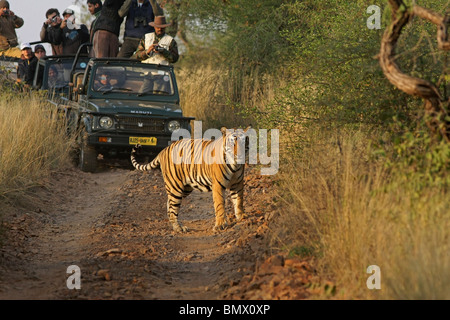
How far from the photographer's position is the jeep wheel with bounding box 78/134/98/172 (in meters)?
13.8

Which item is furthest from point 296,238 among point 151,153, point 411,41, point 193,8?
point 193,8

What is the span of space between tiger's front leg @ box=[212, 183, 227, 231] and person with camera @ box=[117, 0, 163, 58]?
880 cm

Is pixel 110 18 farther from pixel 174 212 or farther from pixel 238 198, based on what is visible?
pixel 238 198

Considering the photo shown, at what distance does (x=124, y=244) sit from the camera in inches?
335

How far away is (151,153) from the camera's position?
45.5ft

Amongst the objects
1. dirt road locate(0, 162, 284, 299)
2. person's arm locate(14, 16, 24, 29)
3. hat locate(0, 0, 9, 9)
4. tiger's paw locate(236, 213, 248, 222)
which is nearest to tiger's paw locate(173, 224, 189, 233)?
dirt road locate(0, 162, 284, 299)

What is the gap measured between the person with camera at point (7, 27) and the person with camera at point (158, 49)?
529cm

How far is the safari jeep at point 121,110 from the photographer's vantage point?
13680 millimetres

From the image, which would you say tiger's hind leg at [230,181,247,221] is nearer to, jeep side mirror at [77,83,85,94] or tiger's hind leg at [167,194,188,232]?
tiger's hind leg at [167,194,188,232]

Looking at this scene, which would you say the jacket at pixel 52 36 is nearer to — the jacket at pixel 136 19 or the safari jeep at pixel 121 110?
the jacket at pixel 136 19

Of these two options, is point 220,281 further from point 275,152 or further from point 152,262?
point 275,152

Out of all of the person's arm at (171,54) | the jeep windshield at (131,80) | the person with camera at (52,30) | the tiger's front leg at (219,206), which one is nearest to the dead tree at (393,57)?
the tiger's front leg at (219,206)

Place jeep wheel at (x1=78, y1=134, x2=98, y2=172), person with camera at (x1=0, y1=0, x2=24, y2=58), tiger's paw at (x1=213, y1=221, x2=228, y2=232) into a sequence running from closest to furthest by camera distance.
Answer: tiger's paw at (x1=213, y1=221, x2=228, y2=232)
jeep wheel at (x1=78, y1=134, x2=98, y2=172)
person with camera at (x1=0, y1=0, x2=24, y2=58)

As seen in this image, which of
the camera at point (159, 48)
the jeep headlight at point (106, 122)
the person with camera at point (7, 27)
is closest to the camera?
the jeep headlight at point (106, 122)
